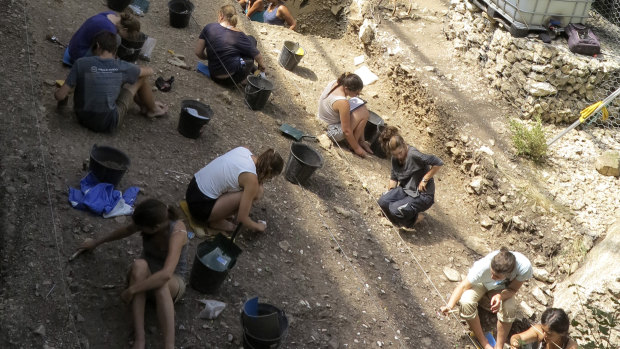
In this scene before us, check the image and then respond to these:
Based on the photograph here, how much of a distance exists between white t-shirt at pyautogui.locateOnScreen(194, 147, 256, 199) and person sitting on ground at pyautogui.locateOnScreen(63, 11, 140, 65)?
2.06 m

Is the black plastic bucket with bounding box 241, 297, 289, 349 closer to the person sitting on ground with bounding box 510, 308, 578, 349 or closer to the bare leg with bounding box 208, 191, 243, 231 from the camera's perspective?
the bare leg with bounding box 208, 191, 243, 231

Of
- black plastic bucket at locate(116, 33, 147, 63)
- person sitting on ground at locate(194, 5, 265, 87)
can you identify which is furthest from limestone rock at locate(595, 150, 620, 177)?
black plastic bucket at locate(116, 33, 147, 63)

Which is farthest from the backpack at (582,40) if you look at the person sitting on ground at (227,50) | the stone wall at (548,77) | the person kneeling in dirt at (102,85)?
the person kneeling in dirt at (102,85)

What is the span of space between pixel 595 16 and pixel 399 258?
5.49m

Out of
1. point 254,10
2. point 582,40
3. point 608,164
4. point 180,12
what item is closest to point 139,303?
point 180,12

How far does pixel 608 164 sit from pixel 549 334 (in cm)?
293

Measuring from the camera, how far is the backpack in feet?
29.6

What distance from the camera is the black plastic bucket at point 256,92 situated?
845cm

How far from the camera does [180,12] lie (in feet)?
31.6

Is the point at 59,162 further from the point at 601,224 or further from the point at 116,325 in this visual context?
the point at 601,224

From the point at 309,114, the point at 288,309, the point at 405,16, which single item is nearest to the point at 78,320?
the point at 288,309

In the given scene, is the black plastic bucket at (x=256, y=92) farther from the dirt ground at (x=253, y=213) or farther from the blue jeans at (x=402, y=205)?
the blue jeans at (x=402, y=205)

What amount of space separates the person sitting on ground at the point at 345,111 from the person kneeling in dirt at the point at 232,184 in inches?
111

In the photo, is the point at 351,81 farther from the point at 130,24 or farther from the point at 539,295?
the point at 539,295
